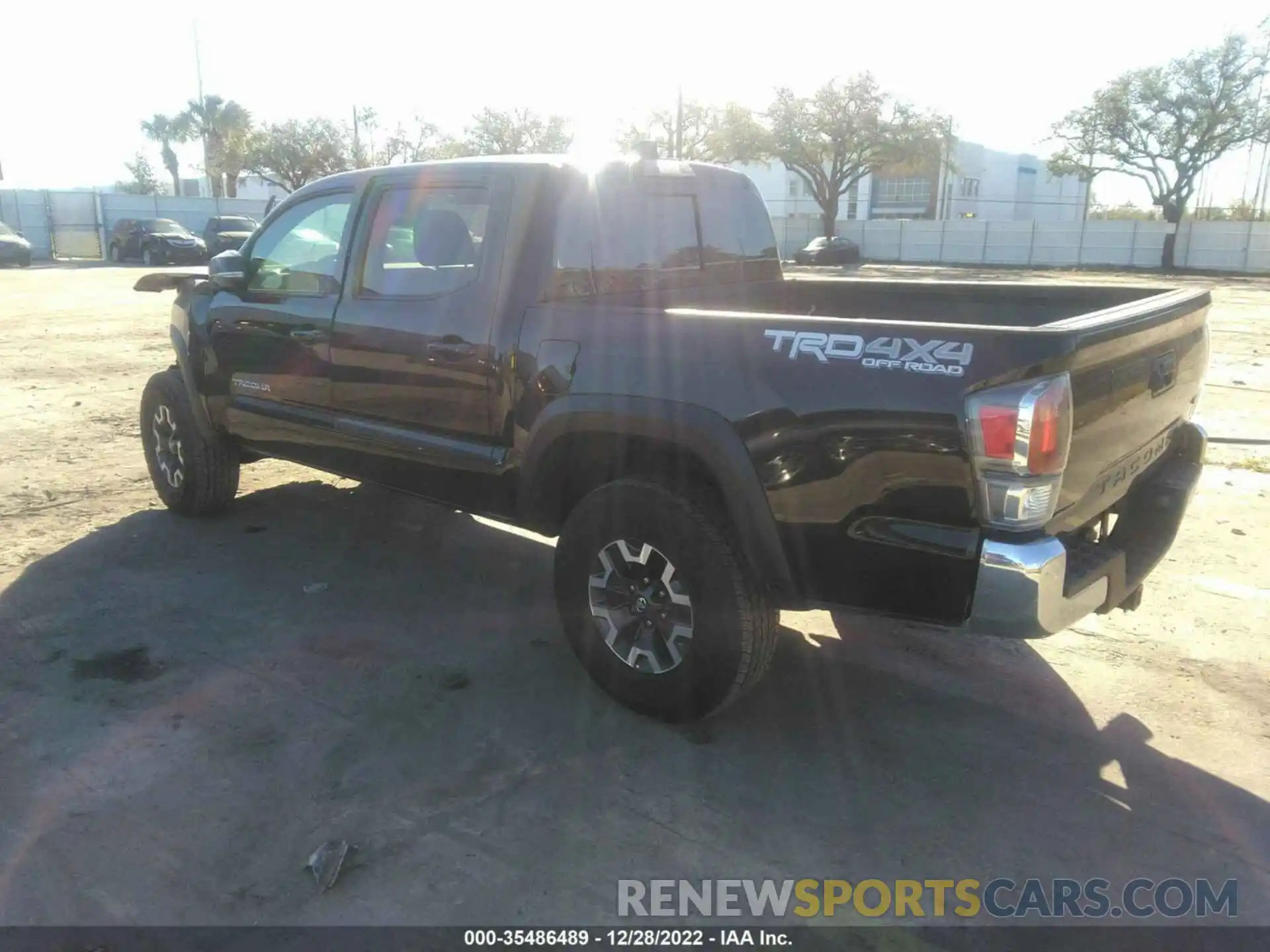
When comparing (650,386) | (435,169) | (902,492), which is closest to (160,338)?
(435,169)

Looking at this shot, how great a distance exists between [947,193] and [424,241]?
62.0m

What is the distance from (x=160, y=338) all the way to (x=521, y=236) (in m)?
11.3

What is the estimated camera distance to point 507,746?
3326 millimetres

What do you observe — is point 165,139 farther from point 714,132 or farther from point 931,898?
point 931,898

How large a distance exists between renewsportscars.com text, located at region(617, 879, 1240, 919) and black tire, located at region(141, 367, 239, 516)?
3.79 meters

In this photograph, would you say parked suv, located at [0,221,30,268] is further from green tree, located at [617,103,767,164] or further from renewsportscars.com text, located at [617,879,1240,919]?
renewsportscars.com text, located at [617,879,1240,919]

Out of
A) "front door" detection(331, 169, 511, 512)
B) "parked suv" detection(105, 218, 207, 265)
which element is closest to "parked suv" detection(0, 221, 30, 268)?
"parked suv" detection(105, 218, 207, 265)

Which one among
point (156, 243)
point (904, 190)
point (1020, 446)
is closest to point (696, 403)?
point (1020, 446)

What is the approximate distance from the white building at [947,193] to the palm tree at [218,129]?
101 ft

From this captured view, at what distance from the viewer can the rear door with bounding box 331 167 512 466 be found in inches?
A: 147

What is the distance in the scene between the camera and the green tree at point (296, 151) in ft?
167

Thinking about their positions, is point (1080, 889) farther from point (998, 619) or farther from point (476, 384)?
point (476, 384)

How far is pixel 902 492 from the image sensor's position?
2713 mm

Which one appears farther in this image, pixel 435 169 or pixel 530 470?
pixel 435 169
